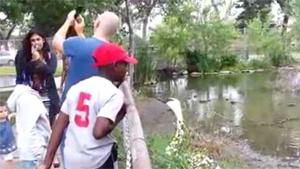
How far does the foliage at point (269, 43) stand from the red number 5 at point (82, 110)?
34.2 metres

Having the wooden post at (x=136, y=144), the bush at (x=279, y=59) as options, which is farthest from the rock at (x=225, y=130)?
the bush at (x=279, y=59)

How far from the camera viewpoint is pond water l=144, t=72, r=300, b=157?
15.9 metres

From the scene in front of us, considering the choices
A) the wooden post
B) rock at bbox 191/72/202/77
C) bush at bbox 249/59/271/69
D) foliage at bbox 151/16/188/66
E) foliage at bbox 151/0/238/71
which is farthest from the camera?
bush at bbox 249/59/271/69

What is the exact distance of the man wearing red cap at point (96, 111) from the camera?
11.3ft

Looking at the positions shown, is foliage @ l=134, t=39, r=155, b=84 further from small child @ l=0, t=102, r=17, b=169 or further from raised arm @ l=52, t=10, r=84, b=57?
raised arm @ l=52, t=10, r=84, b=57

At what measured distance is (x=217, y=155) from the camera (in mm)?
12039

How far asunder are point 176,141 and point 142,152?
205 inches

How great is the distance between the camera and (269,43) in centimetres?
3734

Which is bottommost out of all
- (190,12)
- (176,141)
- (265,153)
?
(265,153)

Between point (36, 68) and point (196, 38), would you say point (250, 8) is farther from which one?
point (36, 68)

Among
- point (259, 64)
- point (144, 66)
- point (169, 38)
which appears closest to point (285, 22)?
point (259, 64)

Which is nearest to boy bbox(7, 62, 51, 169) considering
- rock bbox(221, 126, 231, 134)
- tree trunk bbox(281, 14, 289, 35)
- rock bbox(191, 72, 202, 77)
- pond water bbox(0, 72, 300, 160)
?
pond water bbox(0, 72, 300, 160)

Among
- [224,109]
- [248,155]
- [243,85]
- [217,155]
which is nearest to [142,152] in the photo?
[217,155]

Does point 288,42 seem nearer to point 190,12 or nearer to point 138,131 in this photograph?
point 190,12
